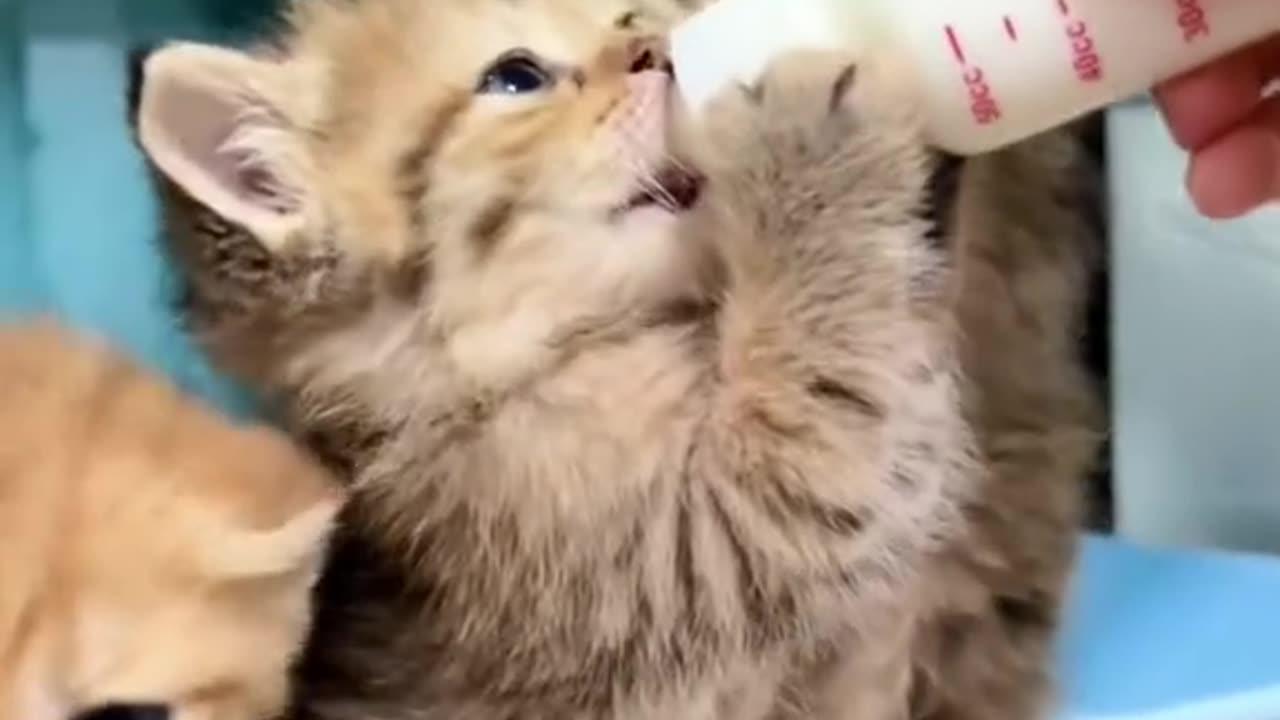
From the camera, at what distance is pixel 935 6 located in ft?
2.64

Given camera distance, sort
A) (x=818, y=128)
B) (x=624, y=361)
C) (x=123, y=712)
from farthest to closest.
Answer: (x=624, y=361)
(x=818, y=128)
(x=123, y=712)

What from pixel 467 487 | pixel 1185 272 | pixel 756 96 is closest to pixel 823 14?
pixel 756 96

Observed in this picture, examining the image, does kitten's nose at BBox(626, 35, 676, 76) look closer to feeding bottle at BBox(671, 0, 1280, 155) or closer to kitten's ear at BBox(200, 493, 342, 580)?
feeding bottle at BBox(671, 0, 1280, 155)

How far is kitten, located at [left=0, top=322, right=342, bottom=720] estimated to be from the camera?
75cm

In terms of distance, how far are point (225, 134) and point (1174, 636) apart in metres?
0.67

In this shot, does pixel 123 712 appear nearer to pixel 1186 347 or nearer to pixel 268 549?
pixel 268 549

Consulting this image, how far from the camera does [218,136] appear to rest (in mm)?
996

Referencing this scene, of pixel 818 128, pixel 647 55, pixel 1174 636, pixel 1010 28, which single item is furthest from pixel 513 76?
pixel 1174 636

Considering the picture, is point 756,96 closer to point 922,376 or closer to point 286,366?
point 922,376

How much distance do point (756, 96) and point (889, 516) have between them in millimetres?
195

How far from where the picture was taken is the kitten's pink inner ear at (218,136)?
0.95 metres

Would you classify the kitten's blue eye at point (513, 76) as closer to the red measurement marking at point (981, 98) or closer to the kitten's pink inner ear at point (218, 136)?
the kitten's pink inner ear at point (218, 136)

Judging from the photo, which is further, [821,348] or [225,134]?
[225,134]

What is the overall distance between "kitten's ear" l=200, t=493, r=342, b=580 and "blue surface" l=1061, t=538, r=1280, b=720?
1.65ft
